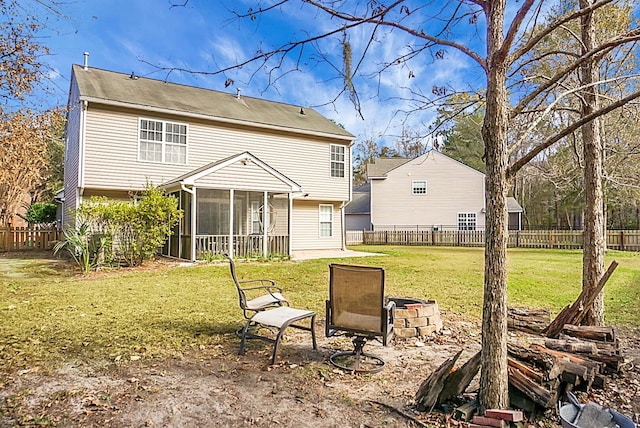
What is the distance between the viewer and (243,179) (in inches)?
550

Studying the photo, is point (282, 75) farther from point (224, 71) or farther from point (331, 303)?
A: point (331, 303)

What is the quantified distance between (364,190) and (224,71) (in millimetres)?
32504

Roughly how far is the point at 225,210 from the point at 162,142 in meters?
3.35

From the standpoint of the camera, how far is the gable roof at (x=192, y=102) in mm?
14141

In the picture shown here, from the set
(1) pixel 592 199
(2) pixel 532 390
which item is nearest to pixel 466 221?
(1) pixel 592 199

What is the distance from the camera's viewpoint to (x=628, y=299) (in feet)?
25.5

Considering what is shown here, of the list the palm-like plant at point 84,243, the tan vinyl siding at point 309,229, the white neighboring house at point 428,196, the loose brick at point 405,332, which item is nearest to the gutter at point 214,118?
the tan vinyl siding at point 309,229

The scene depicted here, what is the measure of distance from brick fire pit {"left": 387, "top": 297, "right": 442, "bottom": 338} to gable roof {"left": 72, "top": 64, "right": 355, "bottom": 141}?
11766 millimetres

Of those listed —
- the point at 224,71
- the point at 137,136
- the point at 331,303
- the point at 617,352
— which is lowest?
the point at 617,352

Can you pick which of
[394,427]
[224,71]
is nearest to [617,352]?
[394,427]

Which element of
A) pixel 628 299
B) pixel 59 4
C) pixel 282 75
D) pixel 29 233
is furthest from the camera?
pixel 29 233

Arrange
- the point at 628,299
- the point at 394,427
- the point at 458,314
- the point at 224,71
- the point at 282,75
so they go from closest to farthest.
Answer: the point at 394,427 < the point at 224,71 < the point at 282,75 < the point at 458,314 < the point at 628,299

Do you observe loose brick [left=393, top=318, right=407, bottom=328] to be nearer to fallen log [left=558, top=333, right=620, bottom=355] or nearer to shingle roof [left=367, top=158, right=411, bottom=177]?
fallen log [left=558, top=333, right=620, bottom=355]

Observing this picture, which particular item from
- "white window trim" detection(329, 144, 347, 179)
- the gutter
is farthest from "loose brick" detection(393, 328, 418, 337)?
"white window trim" detection(329, 144, 347, 179)
